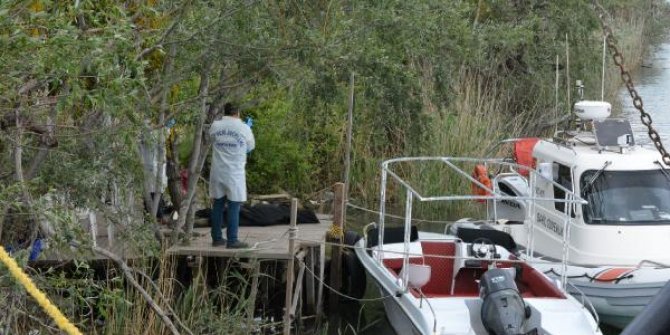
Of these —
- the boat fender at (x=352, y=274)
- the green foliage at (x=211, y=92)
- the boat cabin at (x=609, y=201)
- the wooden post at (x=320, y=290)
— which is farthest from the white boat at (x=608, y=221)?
the wooden post at (x=320, y=290)

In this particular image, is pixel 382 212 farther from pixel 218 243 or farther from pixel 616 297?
pixel 616 297

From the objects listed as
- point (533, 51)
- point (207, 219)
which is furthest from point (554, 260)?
point (533, 51)

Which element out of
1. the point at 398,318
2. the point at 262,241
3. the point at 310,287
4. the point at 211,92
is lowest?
the point at 398,318

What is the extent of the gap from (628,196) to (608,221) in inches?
16.9

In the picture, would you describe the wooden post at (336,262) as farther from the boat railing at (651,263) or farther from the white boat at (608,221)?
the boat railing at (651,263)

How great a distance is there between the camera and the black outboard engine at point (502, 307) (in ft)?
32.1

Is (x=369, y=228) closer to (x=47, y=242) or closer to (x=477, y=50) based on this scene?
(x=477, y=50)

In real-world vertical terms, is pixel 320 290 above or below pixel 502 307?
below

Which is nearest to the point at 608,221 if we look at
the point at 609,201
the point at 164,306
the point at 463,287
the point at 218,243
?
the point at 609,201

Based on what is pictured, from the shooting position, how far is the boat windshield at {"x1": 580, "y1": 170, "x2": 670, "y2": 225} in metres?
12.6

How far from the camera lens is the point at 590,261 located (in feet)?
41.0

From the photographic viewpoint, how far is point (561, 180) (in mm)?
13383

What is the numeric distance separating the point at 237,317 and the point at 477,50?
892cm

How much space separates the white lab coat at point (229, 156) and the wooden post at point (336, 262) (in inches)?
77.3
